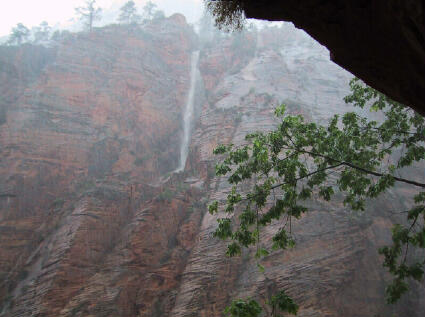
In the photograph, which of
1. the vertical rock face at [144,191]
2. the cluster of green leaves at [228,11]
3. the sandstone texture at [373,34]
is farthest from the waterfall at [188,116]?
the sandstone texture at [373,34]

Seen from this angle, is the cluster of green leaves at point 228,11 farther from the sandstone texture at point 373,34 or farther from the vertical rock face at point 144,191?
the vertical rock face at point 144,191

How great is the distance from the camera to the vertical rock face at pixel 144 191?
59.1 ft

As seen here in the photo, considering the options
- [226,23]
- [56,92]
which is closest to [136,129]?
[56,92]

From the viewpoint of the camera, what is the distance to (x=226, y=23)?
24.0ft

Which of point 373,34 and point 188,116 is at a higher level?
point 373,34

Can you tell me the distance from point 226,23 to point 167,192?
54.2 feet

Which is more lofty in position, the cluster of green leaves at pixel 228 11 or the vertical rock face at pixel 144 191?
the cluster of green leaves at pixel 228 11

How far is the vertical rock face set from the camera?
18.0 m

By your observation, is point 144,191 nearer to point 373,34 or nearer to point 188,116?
point 188,116

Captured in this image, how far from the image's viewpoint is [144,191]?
80.4 ft

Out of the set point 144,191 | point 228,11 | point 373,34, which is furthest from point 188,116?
point 373,34

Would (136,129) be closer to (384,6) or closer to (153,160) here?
(153,160)

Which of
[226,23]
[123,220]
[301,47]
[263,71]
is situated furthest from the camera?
[301,47]

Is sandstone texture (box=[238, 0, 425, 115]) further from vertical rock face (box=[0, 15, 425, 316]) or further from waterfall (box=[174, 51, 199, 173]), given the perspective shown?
waterfall (box=[174, 51, 199, 173])
